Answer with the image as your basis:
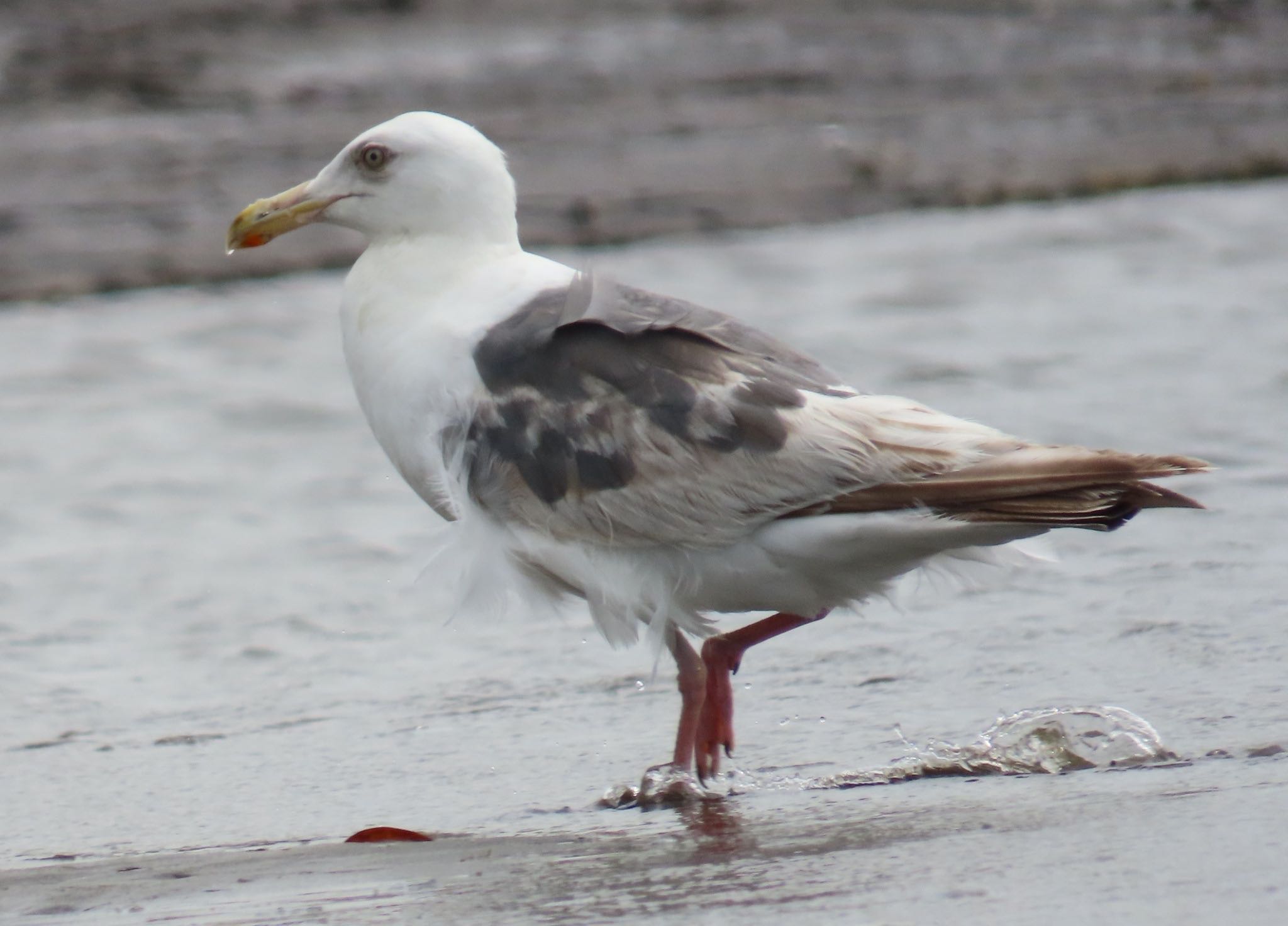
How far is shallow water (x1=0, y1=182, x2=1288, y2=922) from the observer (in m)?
3.38

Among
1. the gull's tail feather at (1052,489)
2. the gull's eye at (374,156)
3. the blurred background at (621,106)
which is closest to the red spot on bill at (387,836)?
the gull's tail feather at (1052,489)

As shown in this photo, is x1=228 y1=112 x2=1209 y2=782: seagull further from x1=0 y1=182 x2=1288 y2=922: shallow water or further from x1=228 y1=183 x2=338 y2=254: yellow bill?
x1=228 y1=183 x2=338 y2=254: yellow bill

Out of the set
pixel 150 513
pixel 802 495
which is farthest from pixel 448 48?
pixel 802 495

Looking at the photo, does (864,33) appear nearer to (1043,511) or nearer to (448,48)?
(448,48)

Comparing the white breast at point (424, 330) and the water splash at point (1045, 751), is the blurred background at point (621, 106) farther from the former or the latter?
the water splash at point (1045, 751)

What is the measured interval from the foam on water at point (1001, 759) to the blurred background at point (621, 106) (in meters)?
6.02

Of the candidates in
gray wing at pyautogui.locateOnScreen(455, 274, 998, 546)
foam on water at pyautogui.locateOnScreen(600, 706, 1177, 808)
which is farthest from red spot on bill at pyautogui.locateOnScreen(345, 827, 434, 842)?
gray wing at pyautogui.locateOnScreen(455, 274, 998, 546)

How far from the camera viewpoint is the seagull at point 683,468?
402cm

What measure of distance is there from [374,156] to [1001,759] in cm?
205

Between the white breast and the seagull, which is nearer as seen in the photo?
the seagull

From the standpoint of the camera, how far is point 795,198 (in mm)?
10930

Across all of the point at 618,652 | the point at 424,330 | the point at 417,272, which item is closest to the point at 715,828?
the point at 424,330

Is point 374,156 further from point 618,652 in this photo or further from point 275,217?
→ point 618,652

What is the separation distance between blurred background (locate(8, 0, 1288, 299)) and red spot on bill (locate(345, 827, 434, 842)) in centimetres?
617
